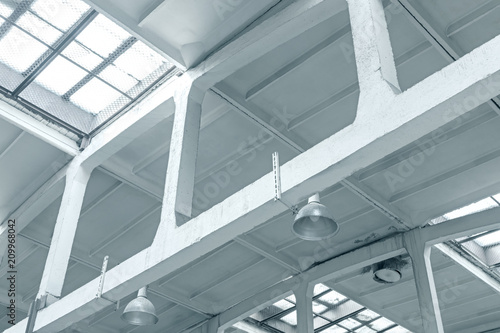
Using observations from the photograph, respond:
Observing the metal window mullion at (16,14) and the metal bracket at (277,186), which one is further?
the metal window mullion at (16,14)

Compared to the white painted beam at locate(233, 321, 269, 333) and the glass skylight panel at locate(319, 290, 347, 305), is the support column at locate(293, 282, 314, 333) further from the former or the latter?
the white painted beam at locate(233, 321, 269, 333)

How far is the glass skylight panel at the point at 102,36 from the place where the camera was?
12.1 m

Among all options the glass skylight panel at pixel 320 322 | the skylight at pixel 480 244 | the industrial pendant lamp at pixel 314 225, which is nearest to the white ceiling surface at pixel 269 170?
the skylight at pixel 480 244

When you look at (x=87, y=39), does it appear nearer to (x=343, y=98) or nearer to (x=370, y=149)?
(x=343, y=98)

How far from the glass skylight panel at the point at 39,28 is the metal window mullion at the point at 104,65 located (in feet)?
3.49

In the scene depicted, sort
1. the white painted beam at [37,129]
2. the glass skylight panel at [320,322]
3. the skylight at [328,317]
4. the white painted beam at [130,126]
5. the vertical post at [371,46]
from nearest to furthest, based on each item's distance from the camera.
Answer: the vertical post at [371,46], the white painted beam at [130,126], the white painted beam at [37,129], the skylight at [328,317], the glass skylight panel at [320,322]

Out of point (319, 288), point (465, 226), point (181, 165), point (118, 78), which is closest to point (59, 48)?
point (118, 78)

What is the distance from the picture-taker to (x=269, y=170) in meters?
14.4

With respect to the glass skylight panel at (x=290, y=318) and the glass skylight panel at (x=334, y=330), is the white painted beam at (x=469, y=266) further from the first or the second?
the glass skylight panel at (x=290, y=318)

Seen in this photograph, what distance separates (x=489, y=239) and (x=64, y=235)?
11.8 meters

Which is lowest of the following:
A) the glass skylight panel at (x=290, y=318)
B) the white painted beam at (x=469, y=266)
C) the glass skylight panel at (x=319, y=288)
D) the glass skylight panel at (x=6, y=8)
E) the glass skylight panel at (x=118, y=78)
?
the white painted beam at (x=469, y=266)

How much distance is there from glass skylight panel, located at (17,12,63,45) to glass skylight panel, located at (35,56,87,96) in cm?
54

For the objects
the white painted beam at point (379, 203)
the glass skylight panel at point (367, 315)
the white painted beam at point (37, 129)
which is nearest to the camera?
the white painted beam at point (37, 129)

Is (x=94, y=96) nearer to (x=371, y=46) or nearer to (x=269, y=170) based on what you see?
(x=269, y=170)
